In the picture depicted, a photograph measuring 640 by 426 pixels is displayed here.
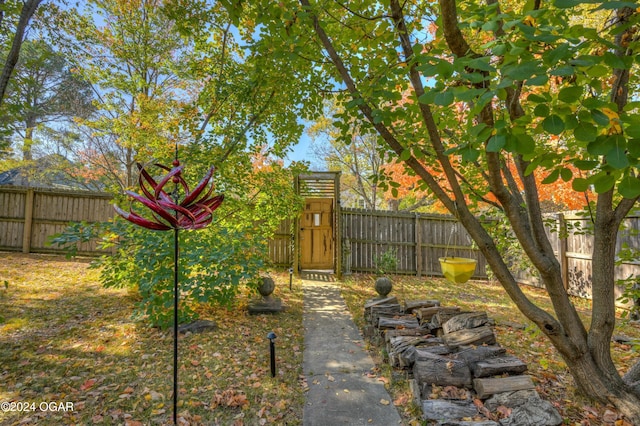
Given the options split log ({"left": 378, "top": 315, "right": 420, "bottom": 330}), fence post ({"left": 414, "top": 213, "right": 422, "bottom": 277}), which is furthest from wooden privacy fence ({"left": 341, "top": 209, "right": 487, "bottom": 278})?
split log ({"left": 378, "top": 315, "right": 420, "bottom": 330})

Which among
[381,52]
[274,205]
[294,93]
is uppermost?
[294,93]

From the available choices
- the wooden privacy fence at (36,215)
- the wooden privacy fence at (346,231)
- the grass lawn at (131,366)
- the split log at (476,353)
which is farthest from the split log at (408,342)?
the wooden privacy fence at (36,215)

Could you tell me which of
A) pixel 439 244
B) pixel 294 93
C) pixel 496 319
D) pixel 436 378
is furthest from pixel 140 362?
pixel 439 244

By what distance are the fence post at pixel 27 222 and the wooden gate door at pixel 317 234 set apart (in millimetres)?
6616

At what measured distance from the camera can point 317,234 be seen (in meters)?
7.78

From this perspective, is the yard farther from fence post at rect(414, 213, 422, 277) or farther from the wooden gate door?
the wooden gate door

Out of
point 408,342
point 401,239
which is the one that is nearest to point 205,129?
point 408,342

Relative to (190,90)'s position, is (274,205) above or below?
below

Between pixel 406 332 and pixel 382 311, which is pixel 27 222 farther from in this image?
pixel 406 332

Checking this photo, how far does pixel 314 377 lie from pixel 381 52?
276cm

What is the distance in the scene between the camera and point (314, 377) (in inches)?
103

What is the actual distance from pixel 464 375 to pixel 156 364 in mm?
2630

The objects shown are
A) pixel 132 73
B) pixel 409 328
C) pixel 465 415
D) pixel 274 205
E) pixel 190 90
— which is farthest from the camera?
pixel 190 90

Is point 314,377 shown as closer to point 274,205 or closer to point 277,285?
point 274,205
